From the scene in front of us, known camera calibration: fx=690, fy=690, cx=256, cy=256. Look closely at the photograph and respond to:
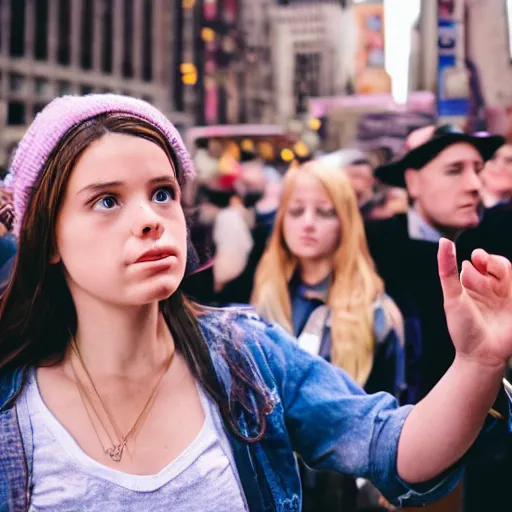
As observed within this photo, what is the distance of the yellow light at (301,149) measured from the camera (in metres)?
2.03

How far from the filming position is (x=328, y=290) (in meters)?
1.90

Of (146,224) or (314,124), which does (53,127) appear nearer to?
(146,224)

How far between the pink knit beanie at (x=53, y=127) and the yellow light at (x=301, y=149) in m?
0.98

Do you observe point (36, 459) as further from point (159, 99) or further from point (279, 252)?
point (159, 99)

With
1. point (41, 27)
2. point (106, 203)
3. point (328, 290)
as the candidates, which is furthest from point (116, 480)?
point (41, 27)

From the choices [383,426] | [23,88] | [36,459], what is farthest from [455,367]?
[23,88]

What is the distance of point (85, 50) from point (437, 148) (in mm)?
1093

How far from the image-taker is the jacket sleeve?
3.40 feet

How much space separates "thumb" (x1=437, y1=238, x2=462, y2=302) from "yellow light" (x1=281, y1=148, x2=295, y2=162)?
117 cm

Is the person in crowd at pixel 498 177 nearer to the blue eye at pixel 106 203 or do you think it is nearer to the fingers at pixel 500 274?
the fingers at pixel 500 274

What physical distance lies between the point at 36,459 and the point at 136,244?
348mm

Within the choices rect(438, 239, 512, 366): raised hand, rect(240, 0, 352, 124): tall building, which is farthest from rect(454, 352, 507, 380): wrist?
rect(240, 0, 352, 124): tall building

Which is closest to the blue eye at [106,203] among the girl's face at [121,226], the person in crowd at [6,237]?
the girl's face at [121,226]

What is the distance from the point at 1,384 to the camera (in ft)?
3.53
